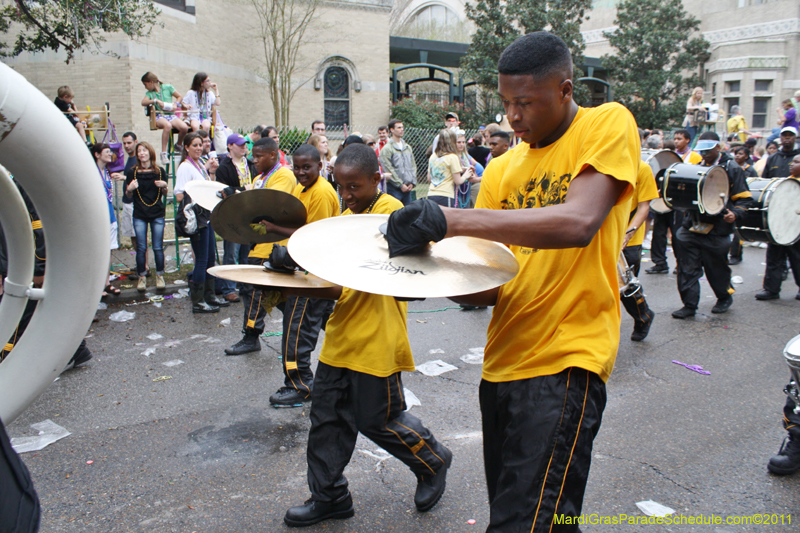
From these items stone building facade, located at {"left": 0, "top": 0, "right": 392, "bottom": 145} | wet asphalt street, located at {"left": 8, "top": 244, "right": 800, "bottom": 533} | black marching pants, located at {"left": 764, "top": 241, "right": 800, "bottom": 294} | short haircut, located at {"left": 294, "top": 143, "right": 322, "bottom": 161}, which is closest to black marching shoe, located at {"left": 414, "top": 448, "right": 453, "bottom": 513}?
wet asphalt street, located at {"left": 8, "top": 244, "right": 800, "bottom": 533}

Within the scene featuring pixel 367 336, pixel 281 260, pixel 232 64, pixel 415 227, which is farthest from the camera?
pixel 232 64

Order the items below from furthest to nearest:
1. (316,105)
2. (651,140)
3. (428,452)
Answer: (316,105) → (651,140) → (428,452)

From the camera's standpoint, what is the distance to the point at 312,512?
306 cm

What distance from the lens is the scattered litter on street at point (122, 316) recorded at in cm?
679

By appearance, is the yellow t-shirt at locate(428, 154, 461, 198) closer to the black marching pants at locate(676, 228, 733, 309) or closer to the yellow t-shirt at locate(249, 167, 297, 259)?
the black marching pants at locate(676, 228, 733, 309)

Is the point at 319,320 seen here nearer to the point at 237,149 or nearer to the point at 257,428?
the point at 257,428

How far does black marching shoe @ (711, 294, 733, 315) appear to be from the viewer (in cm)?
738

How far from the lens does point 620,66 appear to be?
32.4 m

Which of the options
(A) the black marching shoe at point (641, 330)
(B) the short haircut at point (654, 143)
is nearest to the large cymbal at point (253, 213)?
(A) the black marching shoe at point (641, 330)

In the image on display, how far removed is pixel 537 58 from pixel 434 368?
385 cm

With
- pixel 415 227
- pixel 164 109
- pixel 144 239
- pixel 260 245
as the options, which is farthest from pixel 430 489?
pixel 164 109

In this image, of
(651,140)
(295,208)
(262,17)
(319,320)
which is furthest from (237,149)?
(262,17)

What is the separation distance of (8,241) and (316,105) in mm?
23050

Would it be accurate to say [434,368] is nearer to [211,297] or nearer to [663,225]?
[211,297]
